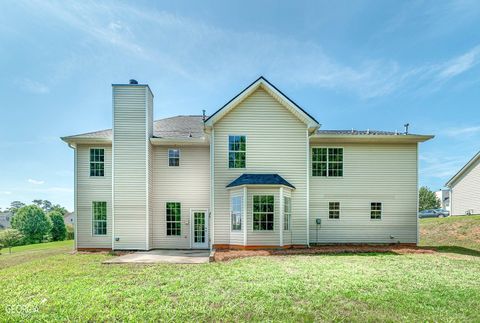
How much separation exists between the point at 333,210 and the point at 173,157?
9.01 metres

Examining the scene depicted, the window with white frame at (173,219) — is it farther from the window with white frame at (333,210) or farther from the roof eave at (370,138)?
the roof eave at (370,138)

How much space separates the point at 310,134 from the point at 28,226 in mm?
48564

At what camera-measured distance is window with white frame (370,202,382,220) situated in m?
15.6

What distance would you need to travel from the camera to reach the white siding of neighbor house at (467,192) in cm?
2619

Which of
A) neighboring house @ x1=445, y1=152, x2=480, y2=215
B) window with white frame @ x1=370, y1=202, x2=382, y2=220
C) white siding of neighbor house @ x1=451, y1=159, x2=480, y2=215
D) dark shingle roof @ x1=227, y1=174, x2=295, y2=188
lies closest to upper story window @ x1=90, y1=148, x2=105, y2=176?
dark shingle roof @ x1=227, y1=174, x2=295, y2=188

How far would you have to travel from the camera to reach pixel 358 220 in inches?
609

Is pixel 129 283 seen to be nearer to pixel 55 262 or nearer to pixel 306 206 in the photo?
pixel 55 262

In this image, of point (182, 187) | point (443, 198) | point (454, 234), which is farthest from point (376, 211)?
point (443, 198)

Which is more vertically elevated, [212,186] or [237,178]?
[237,178]

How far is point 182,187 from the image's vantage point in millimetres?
15477

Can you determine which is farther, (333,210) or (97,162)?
(333,210)

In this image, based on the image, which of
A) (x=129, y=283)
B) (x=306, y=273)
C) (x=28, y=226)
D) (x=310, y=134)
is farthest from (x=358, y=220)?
(x=28, y=226)

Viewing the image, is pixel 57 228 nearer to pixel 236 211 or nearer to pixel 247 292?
pixel 236 211

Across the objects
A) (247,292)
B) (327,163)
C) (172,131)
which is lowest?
(247,292)
